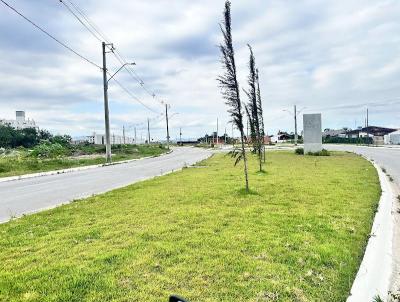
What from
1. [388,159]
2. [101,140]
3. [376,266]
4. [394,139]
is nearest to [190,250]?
[376,266]

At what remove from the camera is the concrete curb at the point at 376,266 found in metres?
4.69

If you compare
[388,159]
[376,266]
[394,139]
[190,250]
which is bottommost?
[388,159]

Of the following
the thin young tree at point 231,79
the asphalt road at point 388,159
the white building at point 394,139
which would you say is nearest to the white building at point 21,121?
the white building at point 394,139

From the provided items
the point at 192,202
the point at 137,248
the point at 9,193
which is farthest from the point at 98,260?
the point at 9,193

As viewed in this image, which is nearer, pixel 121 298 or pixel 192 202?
pixel 121 298

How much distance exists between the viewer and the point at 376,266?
223 inches

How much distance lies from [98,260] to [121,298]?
1.40 meters

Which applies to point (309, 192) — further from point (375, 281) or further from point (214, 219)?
point (375, 281)

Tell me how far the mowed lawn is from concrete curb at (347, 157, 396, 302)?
13 centimetres

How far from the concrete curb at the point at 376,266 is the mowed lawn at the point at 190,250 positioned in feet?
0.43

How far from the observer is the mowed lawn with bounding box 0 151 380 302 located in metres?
4.54

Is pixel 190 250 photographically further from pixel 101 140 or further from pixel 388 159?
A: pixel 101 140

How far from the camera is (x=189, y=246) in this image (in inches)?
246

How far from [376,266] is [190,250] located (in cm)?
257
